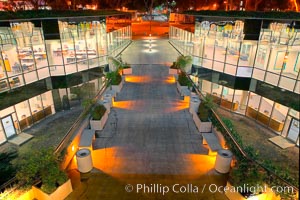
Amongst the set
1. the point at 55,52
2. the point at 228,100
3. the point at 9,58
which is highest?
the point at 55,52

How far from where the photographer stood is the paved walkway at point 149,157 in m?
8.86

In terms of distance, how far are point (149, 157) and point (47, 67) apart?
11.2 metres

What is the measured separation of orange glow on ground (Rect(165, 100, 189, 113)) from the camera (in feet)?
50.8

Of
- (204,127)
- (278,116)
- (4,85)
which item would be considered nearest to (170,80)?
(204,127)

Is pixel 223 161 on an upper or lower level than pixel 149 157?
upper

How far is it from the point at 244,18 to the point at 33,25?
14808mm

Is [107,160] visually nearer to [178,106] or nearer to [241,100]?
[178,106]

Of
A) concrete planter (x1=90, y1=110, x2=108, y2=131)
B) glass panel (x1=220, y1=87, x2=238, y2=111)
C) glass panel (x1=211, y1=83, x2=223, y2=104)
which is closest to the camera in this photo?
concrete planter (x1=90, y1=110, x2=108, y2=131)

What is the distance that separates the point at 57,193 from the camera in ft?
26.8

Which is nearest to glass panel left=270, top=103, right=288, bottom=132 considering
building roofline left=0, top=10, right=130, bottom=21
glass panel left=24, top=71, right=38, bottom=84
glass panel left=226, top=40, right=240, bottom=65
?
glass panel left=226, top=40, right=240, bottom=65

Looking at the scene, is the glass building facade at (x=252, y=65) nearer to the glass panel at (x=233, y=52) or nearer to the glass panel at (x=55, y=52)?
the glass panel at (x=233, y=52)

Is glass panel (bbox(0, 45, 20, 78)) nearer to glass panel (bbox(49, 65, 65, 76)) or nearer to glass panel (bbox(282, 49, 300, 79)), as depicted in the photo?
glass panel (bbox(49, 65, 65, 76))

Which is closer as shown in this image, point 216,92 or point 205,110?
point 205,110

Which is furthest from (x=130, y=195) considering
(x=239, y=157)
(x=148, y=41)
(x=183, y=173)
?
(x=148, y=41)
